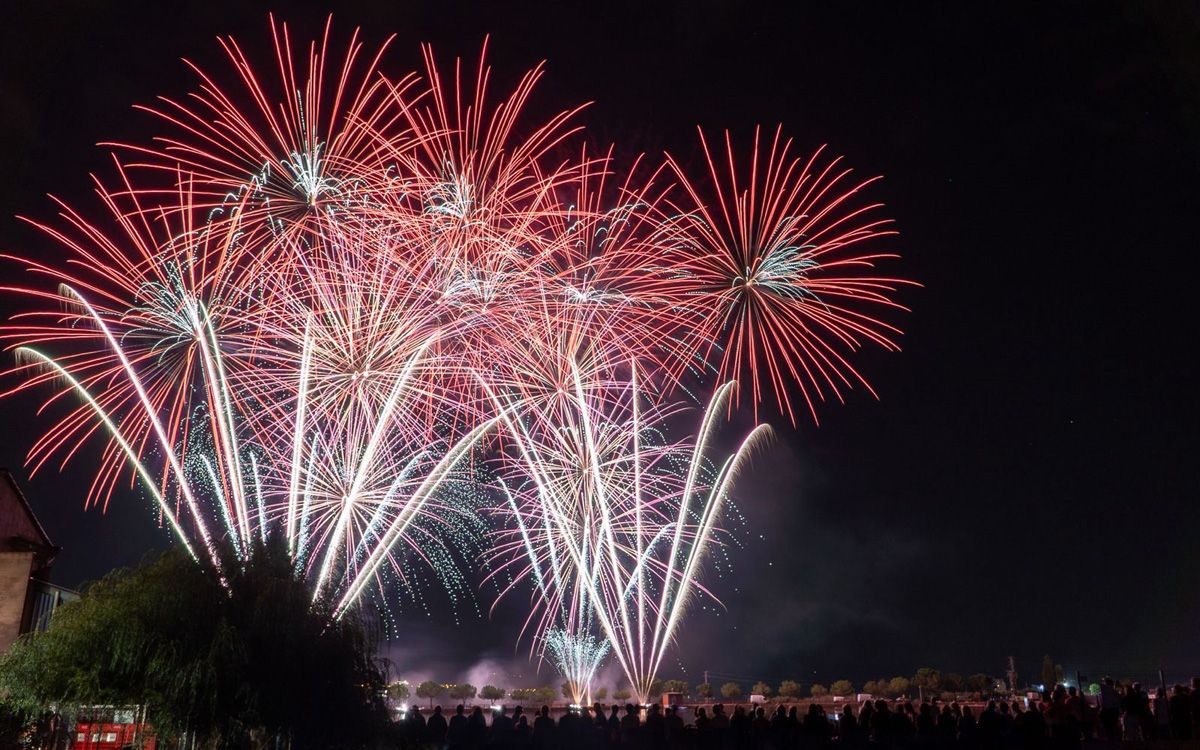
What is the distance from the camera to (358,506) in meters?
27.2

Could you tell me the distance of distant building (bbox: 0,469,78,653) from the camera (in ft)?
85.0

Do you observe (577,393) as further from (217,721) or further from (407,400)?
(217,721)

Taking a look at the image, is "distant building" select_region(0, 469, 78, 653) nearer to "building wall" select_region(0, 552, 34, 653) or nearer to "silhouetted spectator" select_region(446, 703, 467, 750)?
"building wall" select_region(0, 552, 34, 653)

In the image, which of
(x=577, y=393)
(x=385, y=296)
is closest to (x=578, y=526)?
(x=577, y=393)

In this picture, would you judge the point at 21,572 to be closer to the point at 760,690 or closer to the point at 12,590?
the point at 12,590

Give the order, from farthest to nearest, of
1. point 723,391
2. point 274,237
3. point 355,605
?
point 723,391 < point 274,237 < point 355,605

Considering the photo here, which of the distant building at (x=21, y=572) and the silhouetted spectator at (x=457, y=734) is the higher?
the distant building at (x=21, y=572)

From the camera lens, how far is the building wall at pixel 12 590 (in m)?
25.7

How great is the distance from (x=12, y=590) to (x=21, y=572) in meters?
0.49

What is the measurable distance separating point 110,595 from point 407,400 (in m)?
9.17

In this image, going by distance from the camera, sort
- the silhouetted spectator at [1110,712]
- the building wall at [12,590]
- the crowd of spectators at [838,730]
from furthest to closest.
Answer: the building wall at [12,590] < the silhouetted spectator at [1110,712] < the crowd of spectators at [838,730]

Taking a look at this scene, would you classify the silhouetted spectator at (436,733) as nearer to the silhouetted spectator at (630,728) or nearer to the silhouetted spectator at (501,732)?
the silhouetted spectator at (501,732)

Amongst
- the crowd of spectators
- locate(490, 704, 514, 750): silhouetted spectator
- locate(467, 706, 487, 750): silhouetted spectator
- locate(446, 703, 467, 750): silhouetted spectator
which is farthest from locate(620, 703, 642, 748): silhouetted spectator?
locate(446, 703, 467, 750): silhouetted spectator

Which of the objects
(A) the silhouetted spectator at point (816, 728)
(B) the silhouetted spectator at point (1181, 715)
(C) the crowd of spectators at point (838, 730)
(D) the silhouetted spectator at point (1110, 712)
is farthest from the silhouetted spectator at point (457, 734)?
(B) the silhouetted spectator at point (1181, 715)
